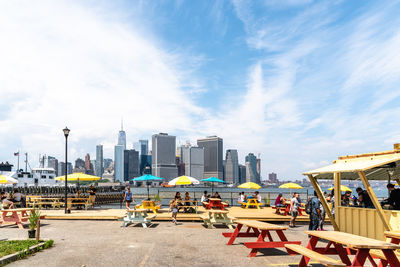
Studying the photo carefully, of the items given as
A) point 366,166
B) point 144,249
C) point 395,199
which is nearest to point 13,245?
point 144,249

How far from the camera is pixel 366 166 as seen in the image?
8672mm

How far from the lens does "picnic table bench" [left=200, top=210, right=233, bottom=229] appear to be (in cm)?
1410

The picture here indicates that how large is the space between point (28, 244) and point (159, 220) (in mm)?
8105

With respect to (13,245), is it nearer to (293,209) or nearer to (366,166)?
(366,166)

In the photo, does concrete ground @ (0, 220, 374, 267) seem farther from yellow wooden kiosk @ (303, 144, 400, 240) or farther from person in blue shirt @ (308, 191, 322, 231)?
yellow wooden kiosk @ (303, 144, 400, 240)

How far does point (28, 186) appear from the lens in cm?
5812

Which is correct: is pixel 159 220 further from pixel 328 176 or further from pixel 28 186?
pixel 28 186

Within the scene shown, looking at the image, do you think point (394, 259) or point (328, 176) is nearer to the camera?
point (394, 259)

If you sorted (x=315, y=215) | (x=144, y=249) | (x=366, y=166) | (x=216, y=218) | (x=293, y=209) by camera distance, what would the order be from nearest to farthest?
(x=366, y=166)
(x=144, y=249)
(x=315, y=215)
(x=216, y=218)
(x=293, y=209)

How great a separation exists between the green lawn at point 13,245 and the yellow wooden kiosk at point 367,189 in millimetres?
9318

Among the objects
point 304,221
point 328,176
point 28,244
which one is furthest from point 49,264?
point 304,221

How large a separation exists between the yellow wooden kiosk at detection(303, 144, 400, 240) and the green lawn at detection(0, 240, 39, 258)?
30.6 ft

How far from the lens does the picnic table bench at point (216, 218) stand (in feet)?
46.2

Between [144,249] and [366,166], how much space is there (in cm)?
675
